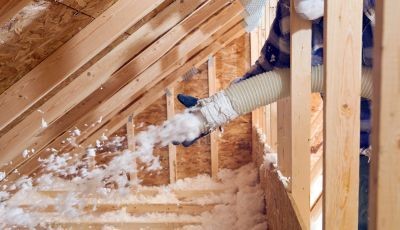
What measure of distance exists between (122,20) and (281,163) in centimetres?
84

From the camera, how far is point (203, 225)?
3162 mm

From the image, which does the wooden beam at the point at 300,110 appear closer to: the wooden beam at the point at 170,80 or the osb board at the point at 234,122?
the wooden beam at the point at 170,80

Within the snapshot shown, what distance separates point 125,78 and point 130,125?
1.82 m

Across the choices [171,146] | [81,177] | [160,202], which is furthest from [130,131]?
[160,202]

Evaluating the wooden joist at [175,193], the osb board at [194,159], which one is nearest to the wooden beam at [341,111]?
the wooden joist at [175,193]

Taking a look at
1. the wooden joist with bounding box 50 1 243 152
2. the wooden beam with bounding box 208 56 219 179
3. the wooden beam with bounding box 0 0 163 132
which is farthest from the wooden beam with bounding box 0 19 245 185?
the wooden beam with bounding box 0 0 163 132

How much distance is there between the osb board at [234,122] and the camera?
14.2ft

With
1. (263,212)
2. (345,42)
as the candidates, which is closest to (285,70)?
(345,42)

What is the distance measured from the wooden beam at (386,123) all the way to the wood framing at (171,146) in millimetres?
3729

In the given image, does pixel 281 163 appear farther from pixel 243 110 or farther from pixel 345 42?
pixel 345 42

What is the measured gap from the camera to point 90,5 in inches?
53.2

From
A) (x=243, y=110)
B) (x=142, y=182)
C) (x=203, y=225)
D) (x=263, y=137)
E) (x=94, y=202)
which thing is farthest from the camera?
(x=142, y=182)

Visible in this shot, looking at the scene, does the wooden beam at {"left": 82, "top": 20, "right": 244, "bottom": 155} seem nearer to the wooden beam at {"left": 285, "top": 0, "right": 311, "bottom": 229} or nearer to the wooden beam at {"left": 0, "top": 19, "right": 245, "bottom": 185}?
the wooden beam at {"left": 0, "top": 19, "right": 245, "bottom": 185}

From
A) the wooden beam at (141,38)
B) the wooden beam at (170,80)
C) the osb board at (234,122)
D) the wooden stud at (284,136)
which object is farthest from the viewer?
the osb board at (234,122)
